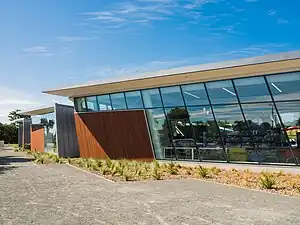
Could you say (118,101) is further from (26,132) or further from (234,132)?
(26,132)

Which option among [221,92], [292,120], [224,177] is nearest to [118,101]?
[221,92]

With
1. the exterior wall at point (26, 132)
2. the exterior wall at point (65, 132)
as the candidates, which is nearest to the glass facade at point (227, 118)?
the exterior wall at point (65, 132)

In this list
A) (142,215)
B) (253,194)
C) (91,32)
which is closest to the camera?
(142,215)

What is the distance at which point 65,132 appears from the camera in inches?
1075

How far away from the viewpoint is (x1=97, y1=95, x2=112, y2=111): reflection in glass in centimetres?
2272

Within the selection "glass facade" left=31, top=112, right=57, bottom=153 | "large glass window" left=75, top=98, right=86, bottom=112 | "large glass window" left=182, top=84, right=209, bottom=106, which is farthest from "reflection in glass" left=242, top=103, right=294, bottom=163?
"glass facade" left=31, top=112, right=57, bottom=153

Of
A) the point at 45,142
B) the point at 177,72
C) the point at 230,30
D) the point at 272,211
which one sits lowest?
the point at 272,211

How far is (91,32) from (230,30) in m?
6.09

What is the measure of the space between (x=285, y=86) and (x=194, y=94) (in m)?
4.85

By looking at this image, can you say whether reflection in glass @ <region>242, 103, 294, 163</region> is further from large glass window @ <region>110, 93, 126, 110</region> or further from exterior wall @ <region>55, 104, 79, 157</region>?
exterior wall @ <region>55, 104, 79, 157</region>

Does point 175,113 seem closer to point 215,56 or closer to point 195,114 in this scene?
point 195,114

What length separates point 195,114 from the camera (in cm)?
1869

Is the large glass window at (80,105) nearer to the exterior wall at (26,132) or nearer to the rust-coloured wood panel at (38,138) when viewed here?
the rust-coloured wood panel at (38,138)

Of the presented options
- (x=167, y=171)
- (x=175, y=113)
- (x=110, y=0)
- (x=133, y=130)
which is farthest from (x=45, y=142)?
(x=110, y=0)
